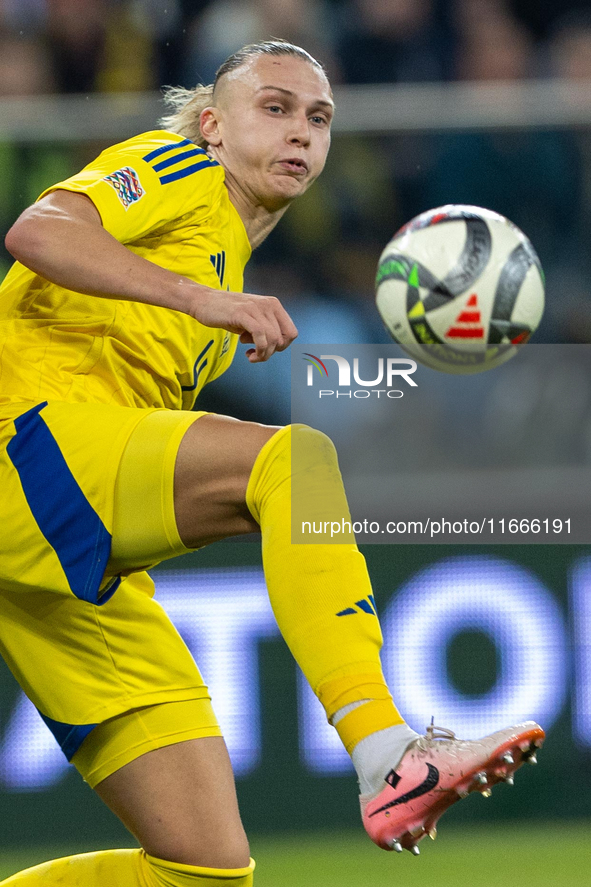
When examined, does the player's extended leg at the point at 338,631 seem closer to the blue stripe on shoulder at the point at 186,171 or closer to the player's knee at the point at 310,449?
the player's knee at the point at 310,449

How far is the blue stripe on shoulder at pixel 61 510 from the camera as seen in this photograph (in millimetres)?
2232

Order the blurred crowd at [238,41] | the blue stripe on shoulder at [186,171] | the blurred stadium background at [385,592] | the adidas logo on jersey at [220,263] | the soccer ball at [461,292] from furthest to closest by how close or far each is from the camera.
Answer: the blurred crowd at [238,41], the blurred stadium background at [385,592], the soccer ball at [461,292], the adidas logo on jersey at [220,263], the blue stripe on shoulder at [186,171]

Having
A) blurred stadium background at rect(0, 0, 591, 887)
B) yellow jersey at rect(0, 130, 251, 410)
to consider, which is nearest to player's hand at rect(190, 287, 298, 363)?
yellow jersey at rect(0, 130, 251, 410)

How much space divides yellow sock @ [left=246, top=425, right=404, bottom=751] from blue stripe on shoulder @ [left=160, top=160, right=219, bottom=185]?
638 mm

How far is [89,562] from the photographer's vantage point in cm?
224

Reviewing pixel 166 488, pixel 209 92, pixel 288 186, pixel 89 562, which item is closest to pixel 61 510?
pixel 89 562

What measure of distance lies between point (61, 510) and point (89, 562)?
11 cm

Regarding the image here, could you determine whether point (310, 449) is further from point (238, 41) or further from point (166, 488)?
point (238, 41)

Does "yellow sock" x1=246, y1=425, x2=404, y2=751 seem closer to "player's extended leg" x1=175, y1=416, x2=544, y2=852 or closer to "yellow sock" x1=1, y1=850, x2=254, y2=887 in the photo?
"player's extended leg" x1=175, y1=416, x2=544, y2=852

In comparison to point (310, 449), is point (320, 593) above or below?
below

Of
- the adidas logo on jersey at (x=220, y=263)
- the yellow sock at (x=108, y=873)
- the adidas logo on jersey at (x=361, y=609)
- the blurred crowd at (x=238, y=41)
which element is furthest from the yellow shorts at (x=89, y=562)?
the blurred crowd at (x=238, y=41)

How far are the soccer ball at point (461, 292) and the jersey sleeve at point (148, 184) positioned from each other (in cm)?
58

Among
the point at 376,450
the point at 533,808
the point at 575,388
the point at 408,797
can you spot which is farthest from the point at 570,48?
the point at 408,797

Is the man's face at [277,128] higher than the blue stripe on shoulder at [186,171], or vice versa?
the man's face at [277,128]
